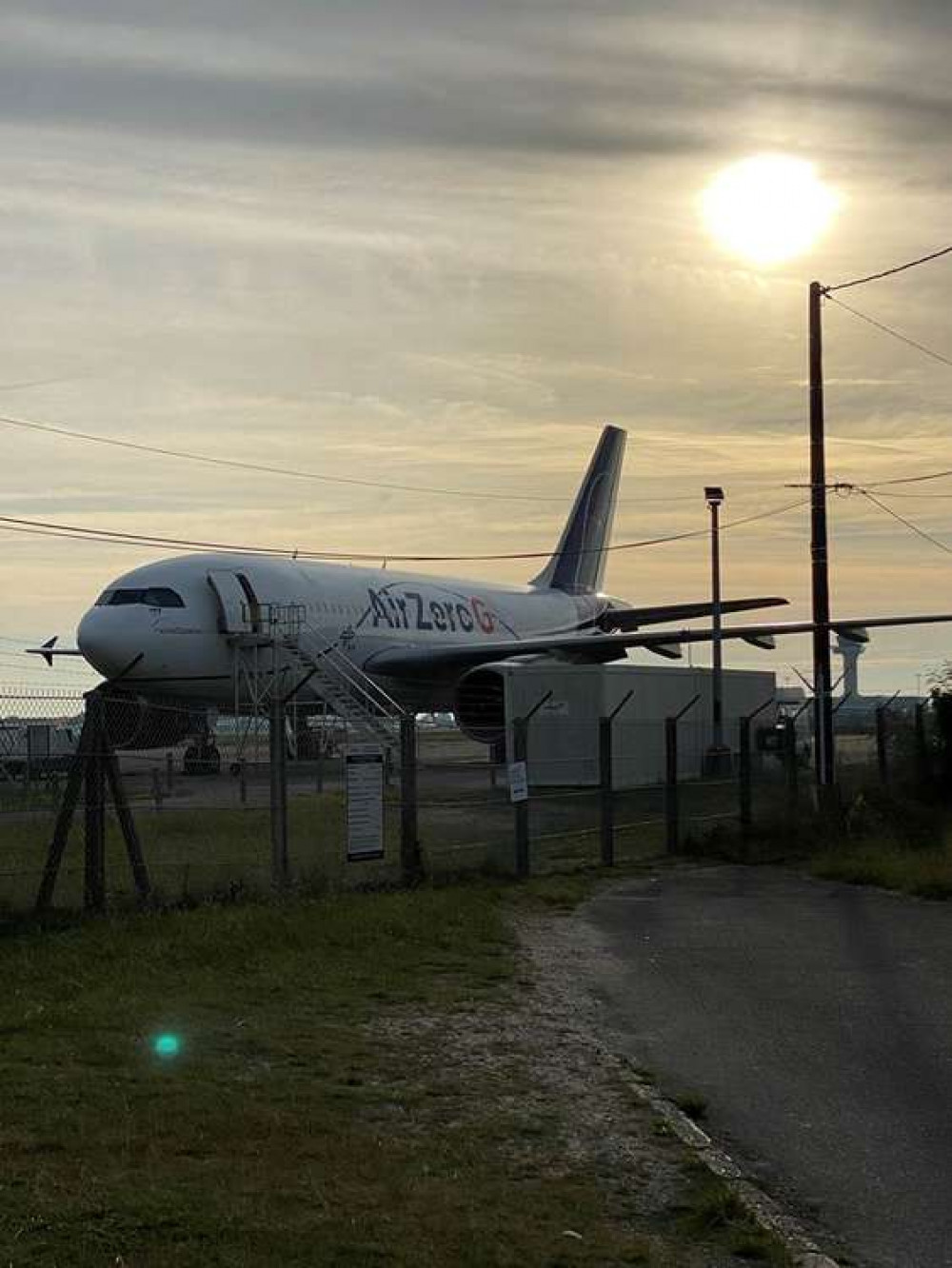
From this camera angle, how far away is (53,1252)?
5070 mm

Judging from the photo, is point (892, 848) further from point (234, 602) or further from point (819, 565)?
point (234, 602)

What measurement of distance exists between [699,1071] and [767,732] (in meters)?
27.4

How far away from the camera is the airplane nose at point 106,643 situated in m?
33.6

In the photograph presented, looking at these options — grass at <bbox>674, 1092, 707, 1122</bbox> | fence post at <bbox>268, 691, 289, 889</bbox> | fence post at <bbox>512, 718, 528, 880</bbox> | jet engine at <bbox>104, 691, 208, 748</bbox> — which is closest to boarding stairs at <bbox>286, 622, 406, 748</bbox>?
jet engine at <bbox>104, 691, 208, 748</bbox>

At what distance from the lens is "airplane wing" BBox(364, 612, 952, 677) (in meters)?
40.0

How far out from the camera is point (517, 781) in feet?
52.9

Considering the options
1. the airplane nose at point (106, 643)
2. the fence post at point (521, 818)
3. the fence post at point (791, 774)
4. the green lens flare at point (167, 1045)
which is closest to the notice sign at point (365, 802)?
the fence post at point (521, 818)

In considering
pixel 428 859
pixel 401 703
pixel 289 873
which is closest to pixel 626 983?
pixel 289 873

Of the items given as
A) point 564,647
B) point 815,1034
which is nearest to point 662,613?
point 564,647

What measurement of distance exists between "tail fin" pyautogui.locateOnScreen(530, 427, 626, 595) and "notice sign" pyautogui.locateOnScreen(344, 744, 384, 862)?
40448mm

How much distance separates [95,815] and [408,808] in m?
3.41

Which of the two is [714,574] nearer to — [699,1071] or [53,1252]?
[699,1071]

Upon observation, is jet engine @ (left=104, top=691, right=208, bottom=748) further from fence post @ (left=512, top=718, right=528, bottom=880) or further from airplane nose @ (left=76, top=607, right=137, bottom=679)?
fence post @ (left=512, top=718, right=528, bottom=880)

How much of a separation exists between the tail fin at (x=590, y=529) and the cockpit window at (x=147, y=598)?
22185mm
